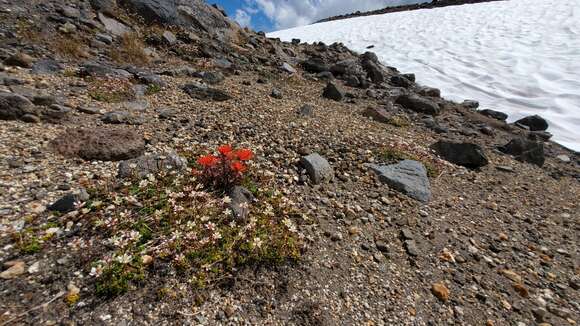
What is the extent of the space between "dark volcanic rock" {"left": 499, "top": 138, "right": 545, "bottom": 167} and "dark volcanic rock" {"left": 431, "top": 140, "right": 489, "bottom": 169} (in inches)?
85.8

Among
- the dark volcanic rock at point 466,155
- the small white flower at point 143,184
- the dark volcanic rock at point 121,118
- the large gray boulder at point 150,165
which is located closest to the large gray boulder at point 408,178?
the dark volcanic rock at point 466,155

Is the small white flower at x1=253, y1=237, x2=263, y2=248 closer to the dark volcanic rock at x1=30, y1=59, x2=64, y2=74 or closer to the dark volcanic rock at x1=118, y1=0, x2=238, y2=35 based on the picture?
the dark volcanic rock at x1=30, y1=59, x2=64, y2=74

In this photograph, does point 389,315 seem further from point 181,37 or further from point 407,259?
point 181,37

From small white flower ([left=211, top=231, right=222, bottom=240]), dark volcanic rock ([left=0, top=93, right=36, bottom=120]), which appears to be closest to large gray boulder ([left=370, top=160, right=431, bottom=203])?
small white flower ([left=211, top=231, right=222, bottom=240])

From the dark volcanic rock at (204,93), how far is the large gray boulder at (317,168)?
394cm

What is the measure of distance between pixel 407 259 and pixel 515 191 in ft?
15.4

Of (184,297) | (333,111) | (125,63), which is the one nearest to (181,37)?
(125,63)

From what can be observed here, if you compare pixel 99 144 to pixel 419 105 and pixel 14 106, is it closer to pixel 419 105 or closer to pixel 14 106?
pixel 14 106

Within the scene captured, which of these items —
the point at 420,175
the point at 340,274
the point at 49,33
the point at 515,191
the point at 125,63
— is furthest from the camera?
the point at 125,63

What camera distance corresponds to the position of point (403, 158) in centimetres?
718

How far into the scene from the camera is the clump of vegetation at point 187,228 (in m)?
3.50

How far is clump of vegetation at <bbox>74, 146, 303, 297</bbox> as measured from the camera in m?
3.50

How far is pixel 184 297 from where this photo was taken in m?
3.34

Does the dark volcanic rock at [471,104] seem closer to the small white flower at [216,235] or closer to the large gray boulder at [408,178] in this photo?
the large gray boulder at [408,178]
